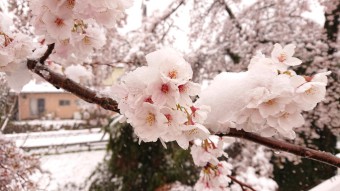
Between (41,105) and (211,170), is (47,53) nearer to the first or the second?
(211,170)

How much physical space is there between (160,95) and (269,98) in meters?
0.29

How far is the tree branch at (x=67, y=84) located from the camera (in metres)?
1.20

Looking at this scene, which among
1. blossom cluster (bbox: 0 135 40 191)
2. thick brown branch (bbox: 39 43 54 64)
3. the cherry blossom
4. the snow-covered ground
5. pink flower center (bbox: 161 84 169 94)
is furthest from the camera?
the snow-covered ground

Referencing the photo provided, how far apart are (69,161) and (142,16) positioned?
7.43 m

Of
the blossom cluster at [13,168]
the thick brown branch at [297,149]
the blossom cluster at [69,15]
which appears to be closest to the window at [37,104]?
the blossom cluster at [13,168]

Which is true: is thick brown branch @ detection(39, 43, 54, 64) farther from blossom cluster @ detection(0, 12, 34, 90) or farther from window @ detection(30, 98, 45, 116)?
window @ detection(30, 98, 45, 116)

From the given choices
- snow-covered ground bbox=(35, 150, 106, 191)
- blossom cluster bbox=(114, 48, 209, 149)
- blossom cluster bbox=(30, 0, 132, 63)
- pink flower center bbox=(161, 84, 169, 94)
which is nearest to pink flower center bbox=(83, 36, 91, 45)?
blossom cluster bbox=(30, 0, 132, 63)

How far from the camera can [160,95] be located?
0.79 meters

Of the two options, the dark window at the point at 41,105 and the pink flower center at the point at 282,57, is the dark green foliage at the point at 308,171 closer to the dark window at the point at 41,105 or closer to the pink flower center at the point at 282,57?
the pink flower center at the point at 282,57

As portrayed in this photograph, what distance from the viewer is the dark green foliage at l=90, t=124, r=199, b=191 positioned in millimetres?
5156

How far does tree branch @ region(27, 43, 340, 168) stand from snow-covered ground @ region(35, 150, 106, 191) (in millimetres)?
7601

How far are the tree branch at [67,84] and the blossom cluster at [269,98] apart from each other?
43 centimetres

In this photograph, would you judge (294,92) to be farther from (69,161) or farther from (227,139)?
(69,161)

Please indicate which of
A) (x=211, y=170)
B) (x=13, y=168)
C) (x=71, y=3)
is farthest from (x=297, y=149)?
(x=13, y=168)
